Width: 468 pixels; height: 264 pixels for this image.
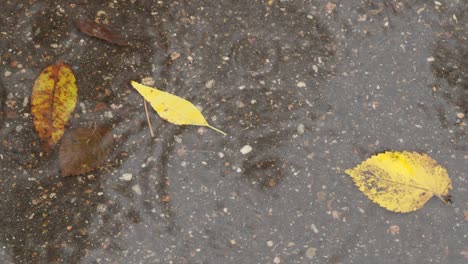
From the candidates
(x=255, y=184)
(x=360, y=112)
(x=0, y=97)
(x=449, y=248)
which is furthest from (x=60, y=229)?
(x=449, y=248)

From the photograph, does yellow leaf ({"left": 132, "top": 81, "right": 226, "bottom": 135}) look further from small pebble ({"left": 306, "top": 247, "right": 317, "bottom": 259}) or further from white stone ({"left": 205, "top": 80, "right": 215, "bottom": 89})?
small pebble ({"left": 306, "top": 247, "right": 317, "bottom": 259})

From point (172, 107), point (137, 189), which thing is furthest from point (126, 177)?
point (172, 107)

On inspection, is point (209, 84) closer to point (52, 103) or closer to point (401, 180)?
point (52, 103)

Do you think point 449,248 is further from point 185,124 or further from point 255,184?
point 185,124

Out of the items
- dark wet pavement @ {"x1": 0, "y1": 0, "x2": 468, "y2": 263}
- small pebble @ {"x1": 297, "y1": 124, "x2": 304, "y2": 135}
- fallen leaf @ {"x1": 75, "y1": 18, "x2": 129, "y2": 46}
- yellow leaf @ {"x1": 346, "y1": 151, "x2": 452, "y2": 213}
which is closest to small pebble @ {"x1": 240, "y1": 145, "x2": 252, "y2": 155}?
dark wet pavement @ {"x1": 0, "y1": 0, "x2": 468, "y2": 263}

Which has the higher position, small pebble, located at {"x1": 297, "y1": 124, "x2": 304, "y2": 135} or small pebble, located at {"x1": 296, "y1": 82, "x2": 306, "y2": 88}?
small pebble, located at {"x1": 296, "y1": 82, "x2": 306, "y2": 88}

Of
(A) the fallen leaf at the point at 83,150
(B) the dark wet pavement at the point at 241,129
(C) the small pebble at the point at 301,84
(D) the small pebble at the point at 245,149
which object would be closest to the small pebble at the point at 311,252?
(B) the dark wet pavement at the point at 241,129

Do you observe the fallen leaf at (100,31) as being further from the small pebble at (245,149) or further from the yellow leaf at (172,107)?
the small pebble at (245,149)
